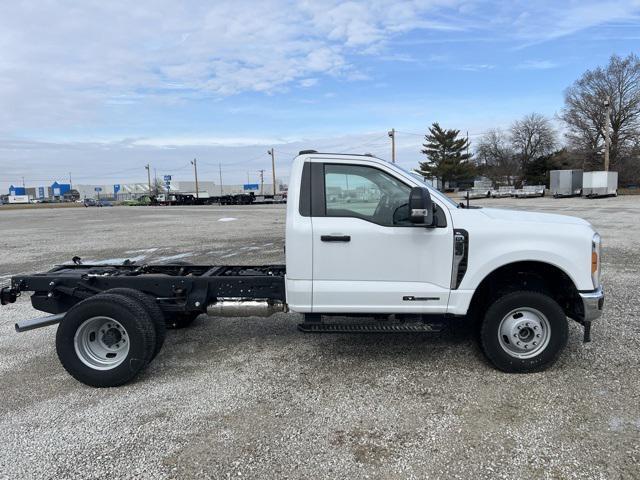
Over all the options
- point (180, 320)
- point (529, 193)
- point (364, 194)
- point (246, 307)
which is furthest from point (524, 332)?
point (529, 193)

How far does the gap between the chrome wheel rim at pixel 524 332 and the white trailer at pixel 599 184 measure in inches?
1741

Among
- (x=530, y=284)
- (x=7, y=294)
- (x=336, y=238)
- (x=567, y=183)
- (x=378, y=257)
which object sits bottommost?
(x=7, y=294)

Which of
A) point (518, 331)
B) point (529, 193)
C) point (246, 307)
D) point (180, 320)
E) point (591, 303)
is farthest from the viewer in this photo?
point (529, 193)

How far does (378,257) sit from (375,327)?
2.17ft

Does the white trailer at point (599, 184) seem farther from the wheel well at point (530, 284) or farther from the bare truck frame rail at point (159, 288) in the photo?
the bare truck frame rail at point (159, 288)

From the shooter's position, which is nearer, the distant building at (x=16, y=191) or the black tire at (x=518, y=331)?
the black tire at (x=518, y=331)

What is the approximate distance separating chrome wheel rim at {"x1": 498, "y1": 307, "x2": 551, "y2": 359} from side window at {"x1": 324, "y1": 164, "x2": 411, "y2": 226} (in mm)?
1391

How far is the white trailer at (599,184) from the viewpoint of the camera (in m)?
42.1

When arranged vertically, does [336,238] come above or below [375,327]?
above

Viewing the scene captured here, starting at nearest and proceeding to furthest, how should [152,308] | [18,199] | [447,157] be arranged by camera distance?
[152,308] < [447,157] < [18,199]

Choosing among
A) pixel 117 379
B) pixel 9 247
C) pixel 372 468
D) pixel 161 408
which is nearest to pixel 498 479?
pixel 372 468

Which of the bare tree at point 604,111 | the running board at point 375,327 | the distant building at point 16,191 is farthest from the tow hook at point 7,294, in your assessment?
the distant building at point 16,191

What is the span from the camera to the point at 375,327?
4.43 meters

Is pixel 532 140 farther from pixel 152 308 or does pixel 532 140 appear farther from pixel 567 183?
pixel 152 308
